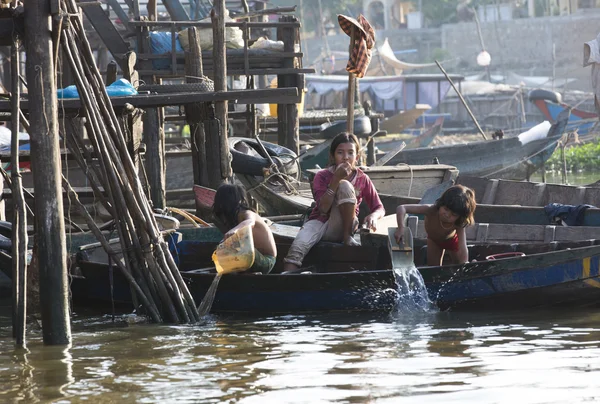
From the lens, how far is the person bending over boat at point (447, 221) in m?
7.91

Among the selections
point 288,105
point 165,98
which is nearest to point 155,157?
point 165,98

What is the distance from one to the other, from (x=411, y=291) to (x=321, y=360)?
1.79 metres

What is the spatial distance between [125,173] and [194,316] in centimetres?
129

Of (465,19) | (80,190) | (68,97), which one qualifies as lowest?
(80,190)

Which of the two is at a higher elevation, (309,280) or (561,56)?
(561,56)

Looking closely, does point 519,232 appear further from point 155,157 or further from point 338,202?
point 155,157

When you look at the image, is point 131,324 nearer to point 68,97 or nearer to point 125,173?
point 125,173

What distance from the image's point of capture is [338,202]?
344 inches

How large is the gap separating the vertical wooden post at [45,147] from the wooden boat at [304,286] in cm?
182

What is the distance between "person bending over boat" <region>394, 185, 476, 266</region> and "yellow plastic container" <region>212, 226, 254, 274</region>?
121 centimetres

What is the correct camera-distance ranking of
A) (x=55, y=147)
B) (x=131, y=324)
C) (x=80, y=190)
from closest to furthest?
(x=55, y=147)
(x=131, y=324)
(x=80, y=190)

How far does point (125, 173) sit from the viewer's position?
7.53 metres

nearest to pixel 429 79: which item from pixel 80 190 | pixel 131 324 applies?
pixel 80 190

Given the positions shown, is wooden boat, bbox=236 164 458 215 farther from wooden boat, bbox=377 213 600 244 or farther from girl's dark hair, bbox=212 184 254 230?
girl's dark hair, bbox=212 184 254 230
